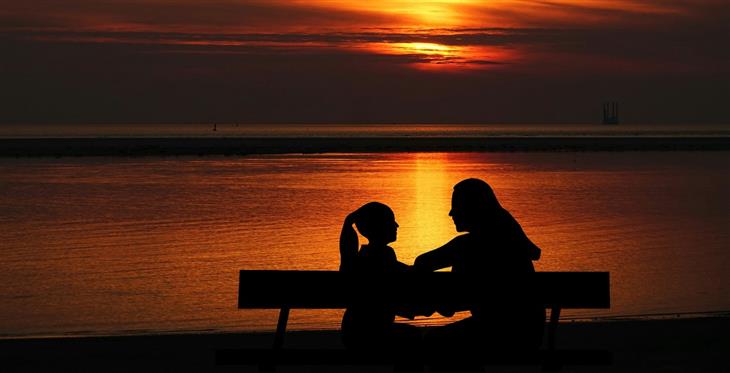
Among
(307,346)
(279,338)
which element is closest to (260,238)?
(307,346)

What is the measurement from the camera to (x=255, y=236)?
62.9 feet

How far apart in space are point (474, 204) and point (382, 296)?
28.4 inches

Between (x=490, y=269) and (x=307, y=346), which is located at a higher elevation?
(x=490, y=269)

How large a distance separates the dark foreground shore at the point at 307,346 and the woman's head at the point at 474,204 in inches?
93.1

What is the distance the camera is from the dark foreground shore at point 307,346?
306 inches

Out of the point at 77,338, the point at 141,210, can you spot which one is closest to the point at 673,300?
the point at 77,338

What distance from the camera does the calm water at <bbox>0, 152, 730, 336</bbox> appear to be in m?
11.5

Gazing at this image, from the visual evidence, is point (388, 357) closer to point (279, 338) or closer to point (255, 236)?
point (279, 338)

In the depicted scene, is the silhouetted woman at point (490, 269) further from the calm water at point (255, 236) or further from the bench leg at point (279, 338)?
the calm water at point (255, 236)

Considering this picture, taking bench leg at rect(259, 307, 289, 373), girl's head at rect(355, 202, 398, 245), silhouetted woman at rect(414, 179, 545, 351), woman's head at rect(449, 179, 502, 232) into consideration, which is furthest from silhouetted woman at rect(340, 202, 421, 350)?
woman's head at rect(449, 179, 502, 232)

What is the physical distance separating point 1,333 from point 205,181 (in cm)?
2810

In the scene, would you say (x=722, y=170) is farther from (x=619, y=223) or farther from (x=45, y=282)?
(x=45, y=282)

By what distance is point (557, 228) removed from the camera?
814 inches

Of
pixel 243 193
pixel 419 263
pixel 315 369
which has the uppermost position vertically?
pixel 243 193
